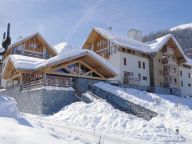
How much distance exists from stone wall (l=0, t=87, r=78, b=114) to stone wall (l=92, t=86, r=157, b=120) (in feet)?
8.66

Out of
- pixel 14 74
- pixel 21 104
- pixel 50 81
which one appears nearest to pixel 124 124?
pixel 50 81

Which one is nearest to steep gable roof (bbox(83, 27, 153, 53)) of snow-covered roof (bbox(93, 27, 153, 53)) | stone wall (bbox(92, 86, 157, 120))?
snow-covered roof (bbox(93, 27, 153, 53))

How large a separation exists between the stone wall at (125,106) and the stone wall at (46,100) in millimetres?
2640

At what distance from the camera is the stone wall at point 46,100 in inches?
884

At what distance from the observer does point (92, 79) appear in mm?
28266

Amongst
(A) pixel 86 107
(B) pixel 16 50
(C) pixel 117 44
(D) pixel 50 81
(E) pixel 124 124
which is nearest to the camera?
(E) pixel 124 124

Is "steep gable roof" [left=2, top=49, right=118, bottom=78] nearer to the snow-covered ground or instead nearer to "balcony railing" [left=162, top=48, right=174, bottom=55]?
the snow-covered ground

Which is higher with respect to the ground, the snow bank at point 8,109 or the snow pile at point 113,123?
the snow bank at point 8,109

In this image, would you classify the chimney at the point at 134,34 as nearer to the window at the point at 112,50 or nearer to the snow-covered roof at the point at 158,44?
the snow-covered roof at the point at 158,44

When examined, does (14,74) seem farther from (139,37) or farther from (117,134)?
(139,37)

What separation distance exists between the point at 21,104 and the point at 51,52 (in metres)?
18.9

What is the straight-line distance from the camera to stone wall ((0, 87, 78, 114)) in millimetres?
22453

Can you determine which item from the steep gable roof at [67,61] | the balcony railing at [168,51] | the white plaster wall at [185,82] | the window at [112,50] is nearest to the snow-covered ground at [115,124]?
the steep gable roof at [67,61]

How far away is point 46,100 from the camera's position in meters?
22.6
